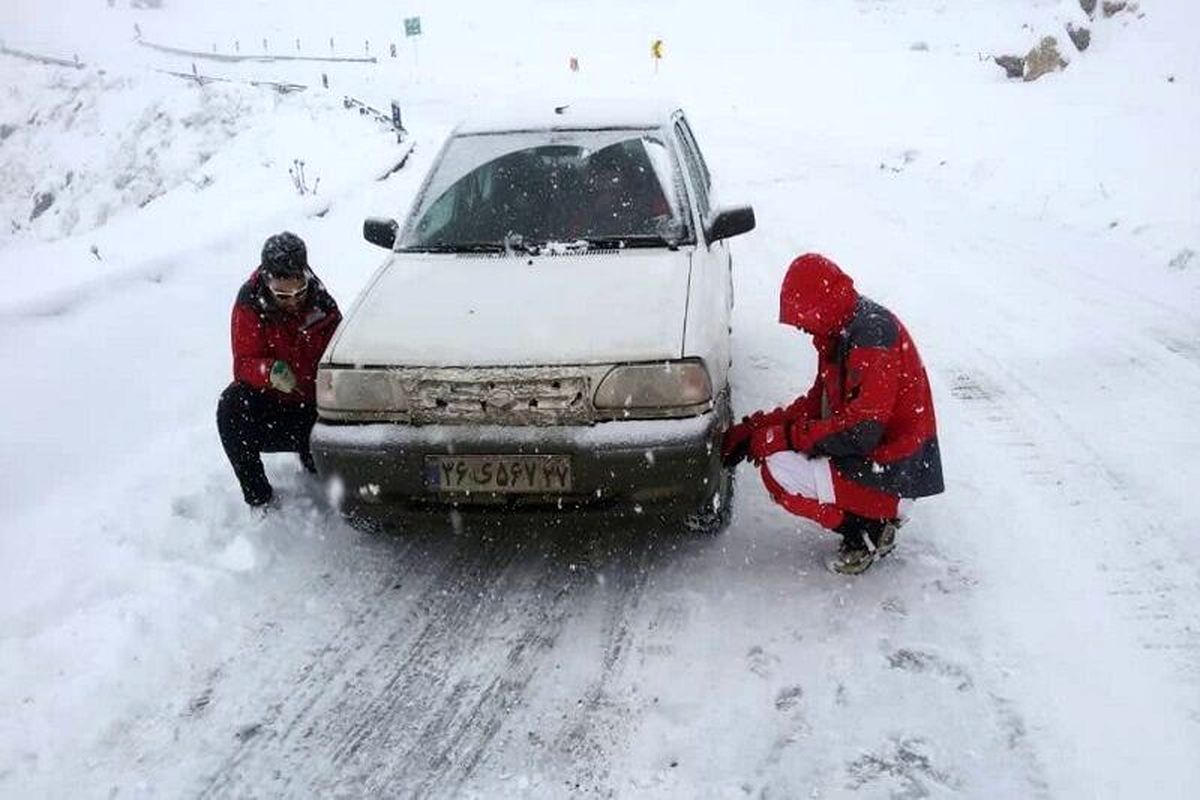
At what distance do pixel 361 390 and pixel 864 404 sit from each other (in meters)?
1.83

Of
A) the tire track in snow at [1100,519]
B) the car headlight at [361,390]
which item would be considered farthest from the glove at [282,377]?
the tire track in snow at [1100,519]

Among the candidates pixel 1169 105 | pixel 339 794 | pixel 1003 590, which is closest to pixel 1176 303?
pixel 1003 590

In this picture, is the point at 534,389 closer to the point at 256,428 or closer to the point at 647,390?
the point at 647,390

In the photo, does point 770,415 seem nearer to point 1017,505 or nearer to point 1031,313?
point 1017,505

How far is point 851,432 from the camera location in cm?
320

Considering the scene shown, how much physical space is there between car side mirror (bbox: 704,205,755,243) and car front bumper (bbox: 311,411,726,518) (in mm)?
1344

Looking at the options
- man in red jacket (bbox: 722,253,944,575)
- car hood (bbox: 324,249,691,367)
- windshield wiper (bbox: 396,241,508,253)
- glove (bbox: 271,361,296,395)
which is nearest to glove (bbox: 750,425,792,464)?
man in red jacket (bbox: 722,253,944,575)

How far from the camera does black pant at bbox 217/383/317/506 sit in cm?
386

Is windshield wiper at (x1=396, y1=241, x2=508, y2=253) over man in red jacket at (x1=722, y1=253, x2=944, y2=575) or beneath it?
over

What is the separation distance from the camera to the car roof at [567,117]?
476cm

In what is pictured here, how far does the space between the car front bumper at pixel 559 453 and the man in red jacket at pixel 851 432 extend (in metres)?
0.33

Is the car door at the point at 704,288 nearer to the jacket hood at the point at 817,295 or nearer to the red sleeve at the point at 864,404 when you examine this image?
the jacket hood at the point at 817,295

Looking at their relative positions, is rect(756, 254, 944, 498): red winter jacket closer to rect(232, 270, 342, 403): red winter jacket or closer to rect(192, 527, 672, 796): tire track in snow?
rect(192, 527, 672, 796): tire track in snow

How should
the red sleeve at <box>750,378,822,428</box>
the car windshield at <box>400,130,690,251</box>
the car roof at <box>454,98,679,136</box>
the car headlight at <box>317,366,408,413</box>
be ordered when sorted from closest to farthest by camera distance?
1. the car headlight at <box>317,366,408,413</box>
2. the red sleeve at <box>750,378,822,428</box>
3. the car windshield at <box>400,130,690,251</box>
4. the car roof at <box>454,98,679,136</box>
